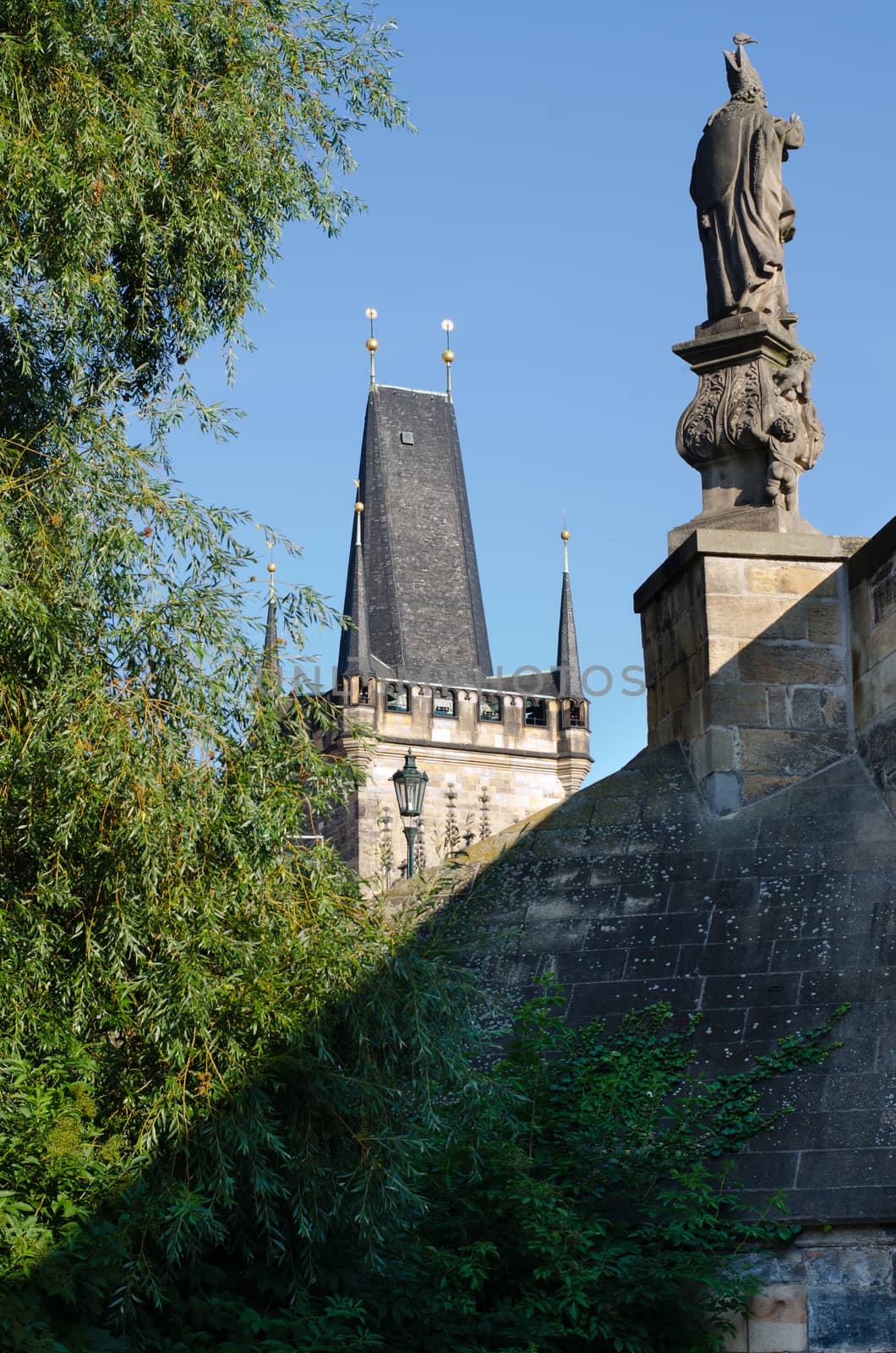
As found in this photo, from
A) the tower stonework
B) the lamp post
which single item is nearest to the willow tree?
the lamp post

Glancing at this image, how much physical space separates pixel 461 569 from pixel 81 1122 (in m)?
59.0

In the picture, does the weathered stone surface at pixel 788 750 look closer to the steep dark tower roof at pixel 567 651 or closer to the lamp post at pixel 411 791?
the lamp post at pixel 411 791

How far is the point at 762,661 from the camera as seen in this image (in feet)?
34.8

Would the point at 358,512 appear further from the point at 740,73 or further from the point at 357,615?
the point at 740,73

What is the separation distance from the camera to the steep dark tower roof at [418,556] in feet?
213

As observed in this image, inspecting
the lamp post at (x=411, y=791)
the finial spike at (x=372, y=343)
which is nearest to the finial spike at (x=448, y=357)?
the finial spike at (x=372, y=343)

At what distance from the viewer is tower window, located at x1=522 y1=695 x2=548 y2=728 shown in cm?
6612

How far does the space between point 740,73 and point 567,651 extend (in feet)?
183

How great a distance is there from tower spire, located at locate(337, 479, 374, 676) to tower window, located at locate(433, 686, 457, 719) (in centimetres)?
241

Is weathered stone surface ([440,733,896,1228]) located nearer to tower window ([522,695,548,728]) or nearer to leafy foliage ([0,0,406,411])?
leafy foliage ([0,0,406,411])

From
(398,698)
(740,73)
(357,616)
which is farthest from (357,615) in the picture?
(740,73)

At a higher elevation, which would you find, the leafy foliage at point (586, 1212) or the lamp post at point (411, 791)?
the lamp post at point (411, 791)

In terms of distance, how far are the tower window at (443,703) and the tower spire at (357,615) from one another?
2410 mm

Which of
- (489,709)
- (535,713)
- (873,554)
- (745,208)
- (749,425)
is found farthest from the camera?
(535,713)
